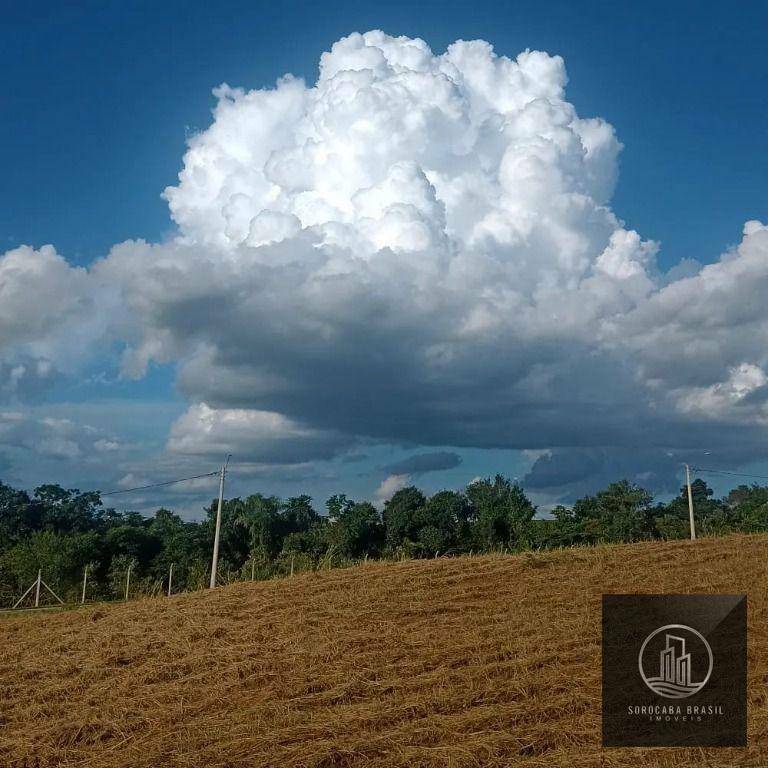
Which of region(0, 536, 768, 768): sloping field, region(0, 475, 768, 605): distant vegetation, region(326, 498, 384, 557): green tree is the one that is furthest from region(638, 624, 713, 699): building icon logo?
region(326, 498, 384, 557): green tree

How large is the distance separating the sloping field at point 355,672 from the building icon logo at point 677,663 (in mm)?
472

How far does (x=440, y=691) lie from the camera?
7680 mm

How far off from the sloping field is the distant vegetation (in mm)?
21375

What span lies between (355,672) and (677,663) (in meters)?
3.45

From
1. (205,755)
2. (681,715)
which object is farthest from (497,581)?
(205,755)

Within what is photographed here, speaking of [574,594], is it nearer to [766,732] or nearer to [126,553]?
Answer: [766,732]

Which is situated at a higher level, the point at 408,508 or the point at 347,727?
the point at 408,508

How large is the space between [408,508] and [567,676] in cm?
3616

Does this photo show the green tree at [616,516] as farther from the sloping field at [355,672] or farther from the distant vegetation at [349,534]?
the sloping field at [355,672]

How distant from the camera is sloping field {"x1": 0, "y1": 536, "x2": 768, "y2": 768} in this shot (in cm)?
665

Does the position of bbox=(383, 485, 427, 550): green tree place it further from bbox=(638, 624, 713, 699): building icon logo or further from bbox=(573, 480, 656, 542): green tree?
bbox=(638, 624, 713, 699): building icon logo

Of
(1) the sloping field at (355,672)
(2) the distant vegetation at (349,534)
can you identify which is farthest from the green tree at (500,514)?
(1) the sloping field at (355,672)

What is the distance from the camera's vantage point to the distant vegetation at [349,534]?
3606 centimetres

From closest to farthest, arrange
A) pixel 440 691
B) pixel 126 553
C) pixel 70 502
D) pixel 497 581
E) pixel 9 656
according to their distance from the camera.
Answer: pixel 440 691 → pixel 9 656 → pixel 497 581 → pixel 126 553 → pixel 70 502
